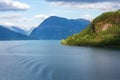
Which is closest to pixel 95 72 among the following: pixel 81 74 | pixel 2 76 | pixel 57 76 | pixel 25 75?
pixel 81 74

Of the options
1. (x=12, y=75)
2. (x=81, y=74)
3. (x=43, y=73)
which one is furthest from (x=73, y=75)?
(x=12, y=75)

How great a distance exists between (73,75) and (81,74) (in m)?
3.50

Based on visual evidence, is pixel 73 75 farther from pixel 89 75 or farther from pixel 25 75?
pixel 25 75

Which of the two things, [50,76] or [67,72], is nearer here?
[50,76]

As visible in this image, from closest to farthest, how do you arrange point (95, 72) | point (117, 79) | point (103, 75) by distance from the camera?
point (117, 79), point (103, 75), point (95, 72)

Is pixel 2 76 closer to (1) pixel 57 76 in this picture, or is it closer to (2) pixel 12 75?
(2) pixel 12 75

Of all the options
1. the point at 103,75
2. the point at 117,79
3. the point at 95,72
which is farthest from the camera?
the point at 95,72

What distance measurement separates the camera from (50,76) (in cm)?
11112

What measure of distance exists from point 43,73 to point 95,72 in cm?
1772

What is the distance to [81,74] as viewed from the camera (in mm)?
116125

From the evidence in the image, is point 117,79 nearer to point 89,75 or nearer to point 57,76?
point 89,75

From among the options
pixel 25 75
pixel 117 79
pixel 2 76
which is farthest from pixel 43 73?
pixel 117 79

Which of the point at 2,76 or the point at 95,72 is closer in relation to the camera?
the point at 2,76

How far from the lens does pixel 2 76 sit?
362 feet
